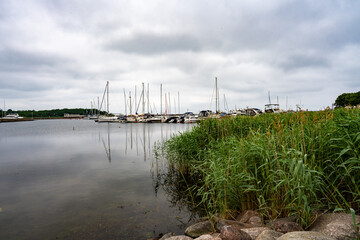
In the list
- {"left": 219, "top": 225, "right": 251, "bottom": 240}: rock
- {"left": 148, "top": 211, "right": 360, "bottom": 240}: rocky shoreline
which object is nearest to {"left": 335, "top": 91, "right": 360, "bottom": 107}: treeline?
A: {"left": 148, "top": 211, "right": 360, "bottom": 240}: rocky shoreline

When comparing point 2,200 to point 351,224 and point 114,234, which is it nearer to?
point 114,234

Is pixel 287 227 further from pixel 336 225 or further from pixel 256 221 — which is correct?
pixel 256 221

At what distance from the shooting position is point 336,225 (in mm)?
4363

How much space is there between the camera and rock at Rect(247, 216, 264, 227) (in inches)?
222

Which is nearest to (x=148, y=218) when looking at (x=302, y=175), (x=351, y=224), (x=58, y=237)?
(x=58, y=237)

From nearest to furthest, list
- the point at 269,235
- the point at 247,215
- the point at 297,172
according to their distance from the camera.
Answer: the point at 269,235
the point at 297,172
the point at 247,215

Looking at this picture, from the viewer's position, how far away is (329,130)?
6238 mm

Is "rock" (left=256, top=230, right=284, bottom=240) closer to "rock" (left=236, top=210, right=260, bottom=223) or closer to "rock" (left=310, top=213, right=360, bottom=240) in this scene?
"rock" (left=310, top=213, right=360, bottom=240)

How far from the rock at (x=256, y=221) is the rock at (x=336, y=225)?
120 cm

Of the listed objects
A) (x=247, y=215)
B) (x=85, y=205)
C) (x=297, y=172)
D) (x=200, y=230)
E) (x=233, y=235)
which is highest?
(x=297, y=172)

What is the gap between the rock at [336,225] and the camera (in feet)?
13.5

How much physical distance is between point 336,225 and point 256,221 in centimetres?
190

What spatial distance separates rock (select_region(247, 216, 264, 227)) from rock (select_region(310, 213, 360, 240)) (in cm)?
120

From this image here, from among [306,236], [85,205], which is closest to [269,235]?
[306,236]
